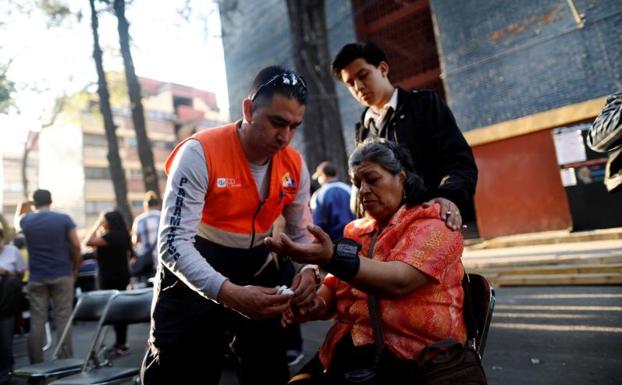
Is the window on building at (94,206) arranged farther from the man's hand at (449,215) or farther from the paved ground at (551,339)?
the man's hand at (449,215)

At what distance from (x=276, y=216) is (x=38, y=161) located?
1468 inches

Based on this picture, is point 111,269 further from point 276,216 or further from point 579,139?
point 579,139

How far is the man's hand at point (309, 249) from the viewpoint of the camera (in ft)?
4.67

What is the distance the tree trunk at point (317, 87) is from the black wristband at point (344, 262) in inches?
420

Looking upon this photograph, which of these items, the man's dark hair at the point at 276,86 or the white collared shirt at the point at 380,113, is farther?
the white collared shirt at the point at 380,113

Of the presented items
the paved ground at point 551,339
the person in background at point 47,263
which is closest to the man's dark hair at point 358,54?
the paved ground at point 551,339

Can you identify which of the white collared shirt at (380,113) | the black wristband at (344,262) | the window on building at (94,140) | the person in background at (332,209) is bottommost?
the black wristband at (344,262)

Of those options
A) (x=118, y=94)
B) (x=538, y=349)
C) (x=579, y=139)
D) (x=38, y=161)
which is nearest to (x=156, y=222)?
(x=538, y=349)

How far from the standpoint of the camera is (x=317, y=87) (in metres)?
12.5

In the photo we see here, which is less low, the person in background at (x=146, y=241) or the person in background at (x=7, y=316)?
the person in background at (x=146, y=241)

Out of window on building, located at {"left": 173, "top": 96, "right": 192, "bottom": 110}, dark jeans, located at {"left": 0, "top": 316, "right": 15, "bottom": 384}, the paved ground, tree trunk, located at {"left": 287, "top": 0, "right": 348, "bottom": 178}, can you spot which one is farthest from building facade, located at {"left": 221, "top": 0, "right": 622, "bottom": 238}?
window on building, located at {"left": 173, "top": 96, "right": 192, "bottom": 110}

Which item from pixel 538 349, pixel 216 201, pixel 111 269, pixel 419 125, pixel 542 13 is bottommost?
pixel 538 349

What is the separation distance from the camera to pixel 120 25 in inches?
405

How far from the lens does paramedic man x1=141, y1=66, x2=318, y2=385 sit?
1.75 m
